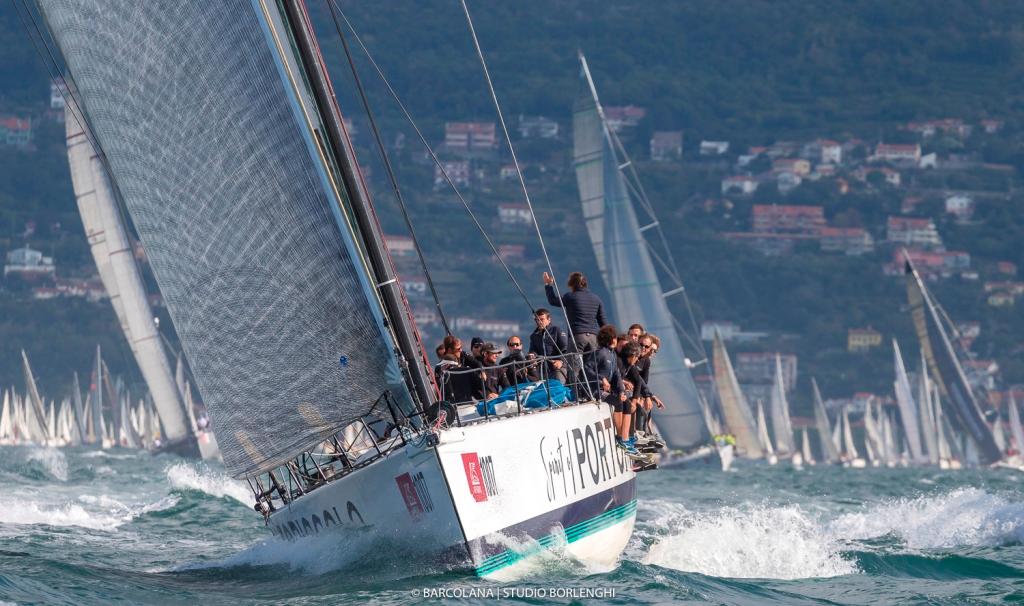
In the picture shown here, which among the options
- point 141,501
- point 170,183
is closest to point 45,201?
point 141,501

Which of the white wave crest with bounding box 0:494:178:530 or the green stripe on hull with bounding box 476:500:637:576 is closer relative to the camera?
the green stripe on hull with bounding box 476:500:637:576

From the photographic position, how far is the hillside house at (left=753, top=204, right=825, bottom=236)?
151375 mm

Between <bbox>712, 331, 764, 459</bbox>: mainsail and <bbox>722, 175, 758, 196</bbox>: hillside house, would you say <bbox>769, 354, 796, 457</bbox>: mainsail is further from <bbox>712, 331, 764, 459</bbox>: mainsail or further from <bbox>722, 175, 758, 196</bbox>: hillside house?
<bbox>722, 175, 758, 196</bbox>: hillside house

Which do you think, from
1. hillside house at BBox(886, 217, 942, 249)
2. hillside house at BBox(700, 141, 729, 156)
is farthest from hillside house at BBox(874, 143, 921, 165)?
hillside house at BBox(700, 141, 729, 156)

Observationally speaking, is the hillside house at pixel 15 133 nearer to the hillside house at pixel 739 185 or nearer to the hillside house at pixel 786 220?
the hillside house at pixel 739 185

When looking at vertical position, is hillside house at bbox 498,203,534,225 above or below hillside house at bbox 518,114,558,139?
below

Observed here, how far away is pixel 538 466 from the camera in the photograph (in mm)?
9523

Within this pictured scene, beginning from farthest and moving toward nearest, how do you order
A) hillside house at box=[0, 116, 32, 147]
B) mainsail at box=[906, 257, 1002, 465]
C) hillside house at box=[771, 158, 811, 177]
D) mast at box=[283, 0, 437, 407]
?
hillside house at box=[0, 116, 32, 147]
hillside house at box=[771, 158, 811, 177]
mainsail at box=[906, 257, 1002, 465]
mast at box=[283, 0, 437, 407]

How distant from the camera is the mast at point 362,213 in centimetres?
949

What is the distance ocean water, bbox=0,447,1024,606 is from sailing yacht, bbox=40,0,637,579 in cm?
22

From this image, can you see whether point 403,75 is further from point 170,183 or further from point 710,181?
point 170,183

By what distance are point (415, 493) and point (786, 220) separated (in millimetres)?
145509

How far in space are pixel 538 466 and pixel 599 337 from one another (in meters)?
1.84

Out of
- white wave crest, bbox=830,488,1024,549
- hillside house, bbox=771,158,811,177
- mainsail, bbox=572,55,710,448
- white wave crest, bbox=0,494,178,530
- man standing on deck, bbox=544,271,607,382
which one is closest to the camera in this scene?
man standing on deck, bbox=544,271,607,382
